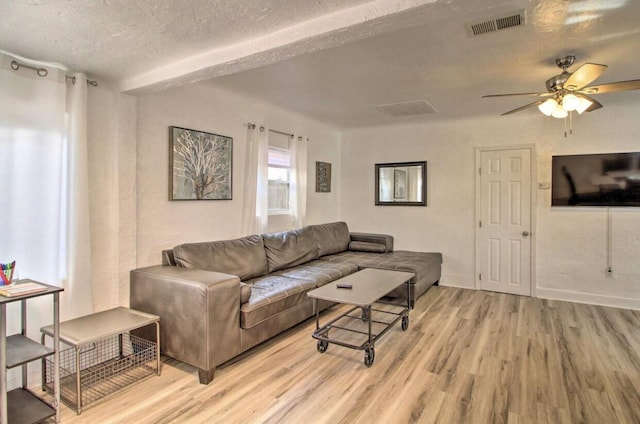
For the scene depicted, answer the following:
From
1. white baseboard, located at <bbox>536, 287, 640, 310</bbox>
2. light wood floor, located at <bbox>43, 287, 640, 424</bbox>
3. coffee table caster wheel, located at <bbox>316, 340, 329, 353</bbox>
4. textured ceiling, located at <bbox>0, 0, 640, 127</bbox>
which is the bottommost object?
light wood floor, located at <bbox>43, 287, 640, 424</bbox>

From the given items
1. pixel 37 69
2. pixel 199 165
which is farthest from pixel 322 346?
pixel 37 69

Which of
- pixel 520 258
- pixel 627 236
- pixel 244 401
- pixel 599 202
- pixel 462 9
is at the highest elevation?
pixel 462 9

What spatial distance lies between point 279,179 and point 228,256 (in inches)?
61.4

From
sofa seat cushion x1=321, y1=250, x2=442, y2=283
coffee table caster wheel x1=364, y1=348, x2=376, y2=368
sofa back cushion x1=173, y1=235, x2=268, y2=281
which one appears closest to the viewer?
coffee table caster wheel x1=364, y1=348, x2=376, y2=368

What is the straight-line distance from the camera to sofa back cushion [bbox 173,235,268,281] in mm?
3037

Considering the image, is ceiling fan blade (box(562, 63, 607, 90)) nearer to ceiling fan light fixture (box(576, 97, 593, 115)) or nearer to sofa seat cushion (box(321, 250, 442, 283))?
ceiling fan light fixture (box(576, 97, 593, 115))

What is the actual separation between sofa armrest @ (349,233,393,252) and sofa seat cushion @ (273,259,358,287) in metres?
1.04

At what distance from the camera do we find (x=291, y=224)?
4.73 m

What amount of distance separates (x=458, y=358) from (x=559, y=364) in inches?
29.5

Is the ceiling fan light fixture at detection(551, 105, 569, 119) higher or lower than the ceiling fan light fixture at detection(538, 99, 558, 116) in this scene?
lower

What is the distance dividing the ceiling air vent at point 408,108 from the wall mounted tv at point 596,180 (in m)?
1.77

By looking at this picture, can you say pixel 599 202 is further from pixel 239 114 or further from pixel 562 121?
pixel 239 114

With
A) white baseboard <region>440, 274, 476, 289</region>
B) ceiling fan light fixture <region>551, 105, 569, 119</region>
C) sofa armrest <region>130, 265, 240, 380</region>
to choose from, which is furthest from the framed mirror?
sofa armrest <region>130, 265, 240, 380</region>

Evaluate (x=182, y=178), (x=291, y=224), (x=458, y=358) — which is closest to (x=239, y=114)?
(x=182, y=178)
